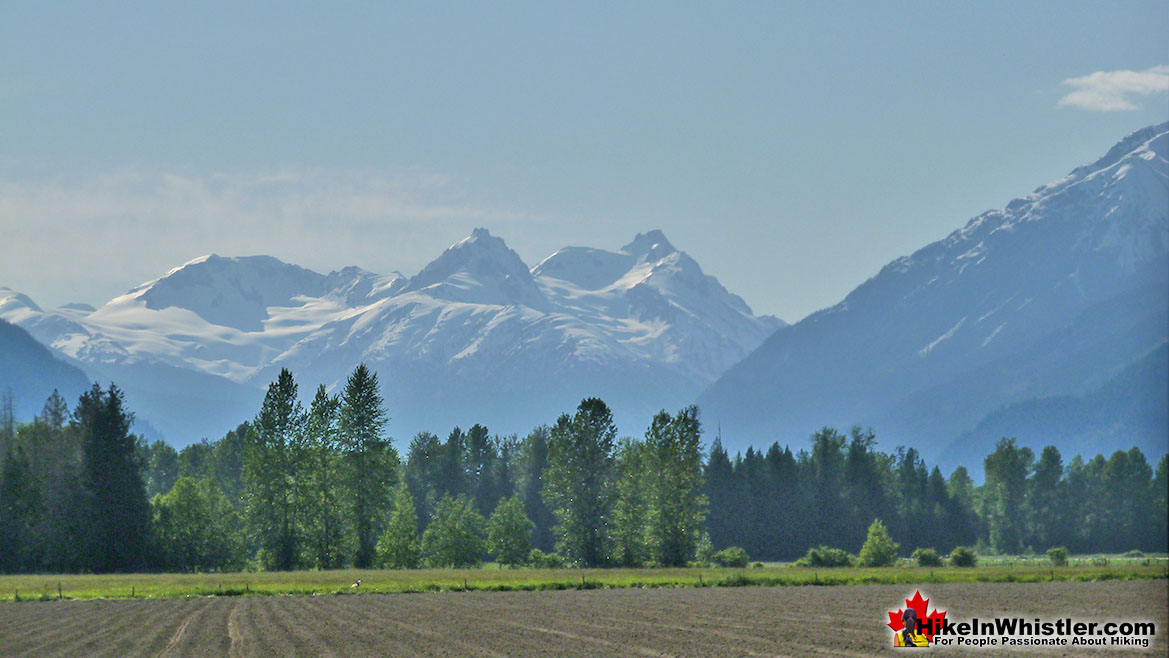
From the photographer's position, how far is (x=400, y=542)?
138 m

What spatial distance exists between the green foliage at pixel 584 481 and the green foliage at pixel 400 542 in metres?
17.2

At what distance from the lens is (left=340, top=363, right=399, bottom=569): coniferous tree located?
125 meters

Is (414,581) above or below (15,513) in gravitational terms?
below

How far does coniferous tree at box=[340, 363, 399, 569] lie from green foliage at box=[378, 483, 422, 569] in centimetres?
370

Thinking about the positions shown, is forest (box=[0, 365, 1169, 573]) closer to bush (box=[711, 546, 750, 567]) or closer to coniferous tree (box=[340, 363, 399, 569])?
coniferous tree (box=[340, 363, 399, 569])

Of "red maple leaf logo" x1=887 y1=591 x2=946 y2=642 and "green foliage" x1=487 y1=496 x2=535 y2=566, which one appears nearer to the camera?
"red maple leaf logo" x1=887 y1=591 x2=946 y2=642

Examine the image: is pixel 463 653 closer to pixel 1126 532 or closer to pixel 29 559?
pixel 29 559

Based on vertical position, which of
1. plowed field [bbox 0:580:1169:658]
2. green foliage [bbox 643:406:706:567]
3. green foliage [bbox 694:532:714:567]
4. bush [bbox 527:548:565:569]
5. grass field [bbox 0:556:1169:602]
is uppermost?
green foliage [bbox 643:406:706:567]

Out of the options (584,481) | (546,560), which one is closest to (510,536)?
(546,560)

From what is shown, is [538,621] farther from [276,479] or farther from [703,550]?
[703,550]

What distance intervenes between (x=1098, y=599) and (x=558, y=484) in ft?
277

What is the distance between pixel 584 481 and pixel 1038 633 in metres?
97.0

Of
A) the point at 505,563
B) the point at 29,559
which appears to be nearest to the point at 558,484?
the point at 505,563

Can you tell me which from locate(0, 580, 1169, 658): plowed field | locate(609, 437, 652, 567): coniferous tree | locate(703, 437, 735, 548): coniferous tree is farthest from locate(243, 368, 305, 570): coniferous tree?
locate(703, 437, 735, 548): coniferous tree
